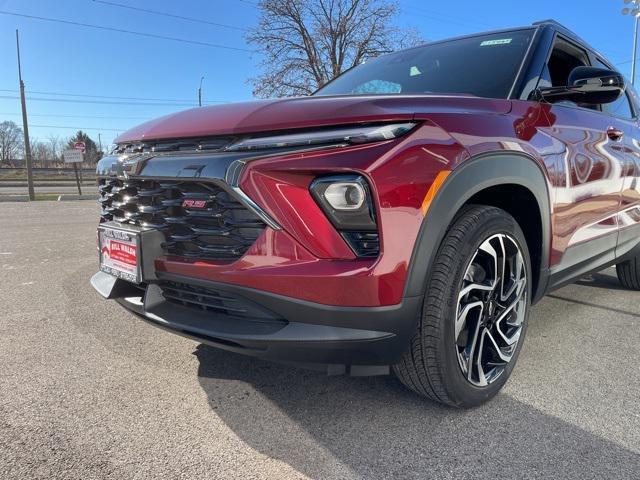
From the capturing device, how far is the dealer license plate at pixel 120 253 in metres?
2.01

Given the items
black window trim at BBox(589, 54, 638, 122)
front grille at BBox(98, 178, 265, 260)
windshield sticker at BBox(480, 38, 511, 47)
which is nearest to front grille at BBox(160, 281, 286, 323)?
front grille at BBox(98, 178, 265, 260)

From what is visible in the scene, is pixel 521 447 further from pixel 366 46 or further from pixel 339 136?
pixel 366 46

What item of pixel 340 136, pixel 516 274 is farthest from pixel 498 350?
pixel 340 136

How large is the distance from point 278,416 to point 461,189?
3.97ft

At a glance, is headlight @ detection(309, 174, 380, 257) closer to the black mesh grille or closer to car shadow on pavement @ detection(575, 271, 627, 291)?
the black mesh grille

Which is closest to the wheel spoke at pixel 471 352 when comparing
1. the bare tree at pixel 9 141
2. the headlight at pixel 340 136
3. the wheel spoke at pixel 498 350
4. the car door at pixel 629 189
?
the wheel spoke at pixel 498 350

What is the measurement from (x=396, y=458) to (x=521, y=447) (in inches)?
19.5

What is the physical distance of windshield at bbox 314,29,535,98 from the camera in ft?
8.35

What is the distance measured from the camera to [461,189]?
1.85m

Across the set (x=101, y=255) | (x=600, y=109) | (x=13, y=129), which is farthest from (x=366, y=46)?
(x=13, y=129)

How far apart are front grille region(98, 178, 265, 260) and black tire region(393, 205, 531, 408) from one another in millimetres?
716

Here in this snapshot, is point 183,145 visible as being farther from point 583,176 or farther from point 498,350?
point 583,176

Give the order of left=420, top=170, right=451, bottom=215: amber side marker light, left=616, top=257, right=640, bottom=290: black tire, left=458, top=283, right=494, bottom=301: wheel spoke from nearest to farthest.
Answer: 1. left=420, top=170, right=451, bottom=215: amber side marker light
2. left=458, top=283, right=494, bottom=301: wheel spoke
3. left=616, top=257, right=640, bottom=290: black tire

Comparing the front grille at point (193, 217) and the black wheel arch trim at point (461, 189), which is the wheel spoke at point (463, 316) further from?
the front grille at point (193, 217)
